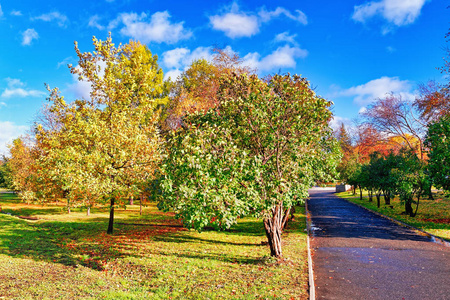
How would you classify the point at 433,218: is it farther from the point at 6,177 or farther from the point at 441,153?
the point at 6,177

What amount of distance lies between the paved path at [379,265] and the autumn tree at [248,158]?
238cm

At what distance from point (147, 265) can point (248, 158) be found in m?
5.42

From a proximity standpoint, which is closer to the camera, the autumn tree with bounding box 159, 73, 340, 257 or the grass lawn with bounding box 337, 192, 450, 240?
the autumn tree with bounding box 159, 73, 340, 257

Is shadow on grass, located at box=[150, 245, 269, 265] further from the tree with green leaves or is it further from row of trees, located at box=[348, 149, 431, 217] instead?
the tree with green leaves

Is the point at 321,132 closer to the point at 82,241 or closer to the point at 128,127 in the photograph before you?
the point at 128,127

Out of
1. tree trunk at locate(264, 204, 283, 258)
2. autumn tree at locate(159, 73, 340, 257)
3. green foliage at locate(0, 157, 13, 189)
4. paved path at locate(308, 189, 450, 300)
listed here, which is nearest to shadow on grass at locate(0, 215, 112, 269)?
autumn tree at locate(159, 73, 340, 257)

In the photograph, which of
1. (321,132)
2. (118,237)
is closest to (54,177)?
(118,237)

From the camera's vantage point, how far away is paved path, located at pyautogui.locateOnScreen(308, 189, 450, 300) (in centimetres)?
772

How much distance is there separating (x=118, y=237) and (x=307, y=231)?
10661 millimetres

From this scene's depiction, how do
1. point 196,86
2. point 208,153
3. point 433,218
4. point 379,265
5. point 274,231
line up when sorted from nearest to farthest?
point 208,153 < point 379,265 < point 274,231 < point 433,218 < point 196,86

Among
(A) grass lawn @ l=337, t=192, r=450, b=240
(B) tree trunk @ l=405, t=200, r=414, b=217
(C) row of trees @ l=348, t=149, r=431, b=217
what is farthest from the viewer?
(B) tree trunk @ l=405, t=200, r=414, b=217

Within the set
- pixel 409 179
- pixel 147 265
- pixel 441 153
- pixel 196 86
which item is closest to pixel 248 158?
pixel 147 265

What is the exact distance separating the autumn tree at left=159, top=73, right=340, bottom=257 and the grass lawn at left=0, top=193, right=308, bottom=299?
1.61 m

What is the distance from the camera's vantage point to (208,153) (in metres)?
8.27
